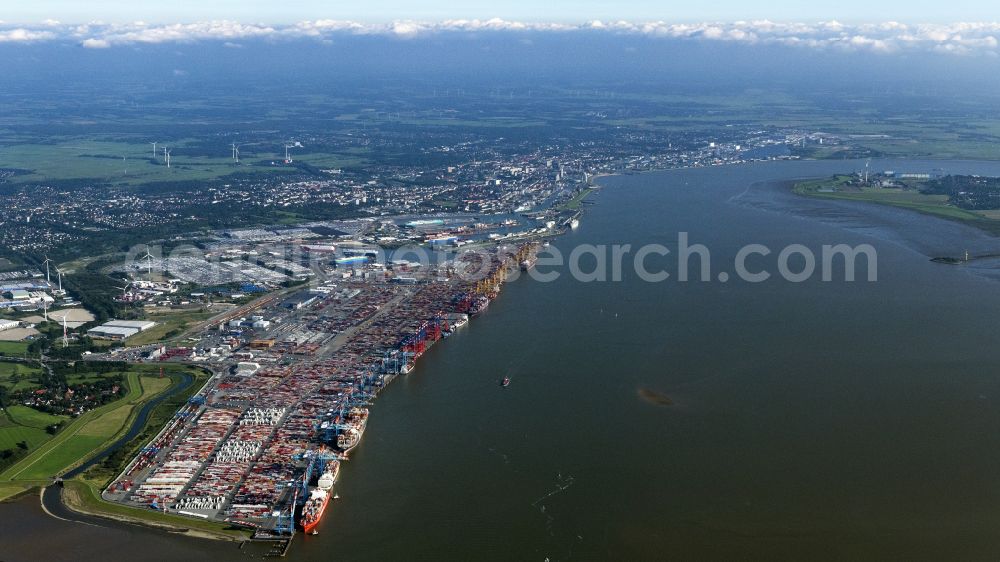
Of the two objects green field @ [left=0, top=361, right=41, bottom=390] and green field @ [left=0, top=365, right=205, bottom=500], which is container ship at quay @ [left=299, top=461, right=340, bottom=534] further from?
green field @ [left=0, top=361, right=41, bottom=390]

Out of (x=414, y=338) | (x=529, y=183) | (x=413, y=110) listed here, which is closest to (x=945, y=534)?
(x=414, y=338)

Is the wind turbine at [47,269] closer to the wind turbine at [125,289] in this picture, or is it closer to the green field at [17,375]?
the wind turbine at [125,289]

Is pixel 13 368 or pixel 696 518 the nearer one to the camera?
pixel 696 518

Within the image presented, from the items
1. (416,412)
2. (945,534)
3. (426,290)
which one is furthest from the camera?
(426,290)

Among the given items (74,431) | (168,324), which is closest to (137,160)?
(168,324)

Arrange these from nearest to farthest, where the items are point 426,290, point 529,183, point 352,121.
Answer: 1. point 426,290
2. point 529,183
3. point 352,121

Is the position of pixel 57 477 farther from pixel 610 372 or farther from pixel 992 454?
pixel 992 454

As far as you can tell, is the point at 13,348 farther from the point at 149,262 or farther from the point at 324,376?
the point at 149,262
